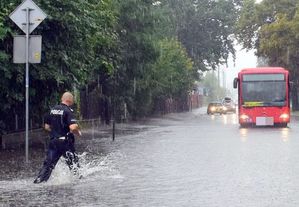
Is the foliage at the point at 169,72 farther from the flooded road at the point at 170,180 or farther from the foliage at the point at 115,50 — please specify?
the flooded road at the point at 170,180

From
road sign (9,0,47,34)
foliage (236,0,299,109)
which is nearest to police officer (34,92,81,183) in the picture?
road sign (9,0,47,34)

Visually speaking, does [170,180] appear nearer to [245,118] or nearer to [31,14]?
[31,14]

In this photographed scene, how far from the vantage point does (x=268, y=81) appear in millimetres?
30922

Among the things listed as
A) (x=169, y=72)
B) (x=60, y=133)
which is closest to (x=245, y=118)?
(x=60, y=133)

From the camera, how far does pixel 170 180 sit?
38.0ft

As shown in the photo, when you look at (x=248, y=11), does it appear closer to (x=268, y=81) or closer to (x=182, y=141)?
(x=268, y=81)

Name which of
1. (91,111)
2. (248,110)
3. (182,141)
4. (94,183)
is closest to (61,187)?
(94,183)

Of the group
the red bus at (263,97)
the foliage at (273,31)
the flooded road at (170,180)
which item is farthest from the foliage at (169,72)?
the flooded road at (170,180)

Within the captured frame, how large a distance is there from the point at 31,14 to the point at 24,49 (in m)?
0.78

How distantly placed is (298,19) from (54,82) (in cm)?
4188

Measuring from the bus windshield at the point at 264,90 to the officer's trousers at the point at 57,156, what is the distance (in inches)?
777

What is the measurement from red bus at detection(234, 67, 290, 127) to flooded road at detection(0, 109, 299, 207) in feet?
39.5

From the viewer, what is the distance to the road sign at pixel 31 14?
549 inches

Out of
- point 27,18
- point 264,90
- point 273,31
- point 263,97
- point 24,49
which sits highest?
point 273,31
